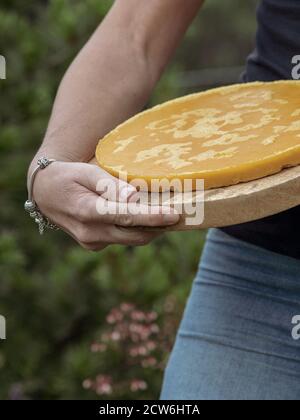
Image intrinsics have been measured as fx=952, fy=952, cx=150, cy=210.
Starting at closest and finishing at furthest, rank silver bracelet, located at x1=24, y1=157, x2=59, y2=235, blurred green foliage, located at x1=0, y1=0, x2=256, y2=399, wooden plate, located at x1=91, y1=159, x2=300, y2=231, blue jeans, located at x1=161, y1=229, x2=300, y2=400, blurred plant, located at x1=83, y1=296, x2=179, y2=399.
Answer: wooden plate, located at x1=91, y1=159, x2=300, y2=231 < silver bracelet, located at x1=24, y1=157, x2=59, y2=235 < blue jeans, located at x1=161, y1=229, x2=300, y2=400 < blurred plant, located at x1=83, y1=296, x2=179, y2=399 < blurred green foliage, located at x1=0, y1=0, x2=256, y2=399

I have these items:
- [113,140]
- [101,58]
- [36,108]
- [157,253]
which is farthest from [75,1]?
[113,140]

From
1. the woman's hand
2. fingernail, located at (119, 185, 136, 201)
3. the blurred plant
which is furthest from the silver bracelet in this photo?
the blurred plant

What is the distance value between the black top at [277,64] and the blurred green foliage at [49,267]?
45.7 inches

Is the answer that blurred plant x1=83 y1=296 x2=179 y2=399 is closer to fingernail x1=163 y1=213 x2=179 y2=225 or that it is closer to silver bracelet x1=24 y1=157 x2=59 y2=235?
silver bracelet x1=24 y1=157 x2=59 y2=235

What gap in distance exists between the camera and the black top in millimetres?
1651

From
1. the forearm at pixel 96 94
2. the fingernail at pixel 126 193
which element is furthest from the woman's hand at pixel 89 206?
the forearm at pixel 96 94

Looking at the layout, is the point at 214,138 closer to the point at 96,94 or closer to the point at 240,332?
the point at 96,94

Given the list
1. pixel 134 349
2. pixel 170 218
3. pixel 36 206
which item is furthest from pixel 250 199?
pixel 134 349

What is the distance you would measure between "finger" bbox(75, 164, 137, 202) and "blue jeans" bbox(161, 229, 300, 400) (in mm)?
397

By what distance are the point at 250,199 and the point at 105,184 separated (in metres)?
0.23

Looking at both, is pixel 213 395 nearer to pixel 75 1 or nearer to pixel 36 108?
pixel 36 108

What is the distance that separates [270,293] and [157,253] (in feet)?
5.60

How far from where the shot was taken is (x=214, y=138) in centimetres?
146

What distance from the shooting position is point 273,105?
1.52m
